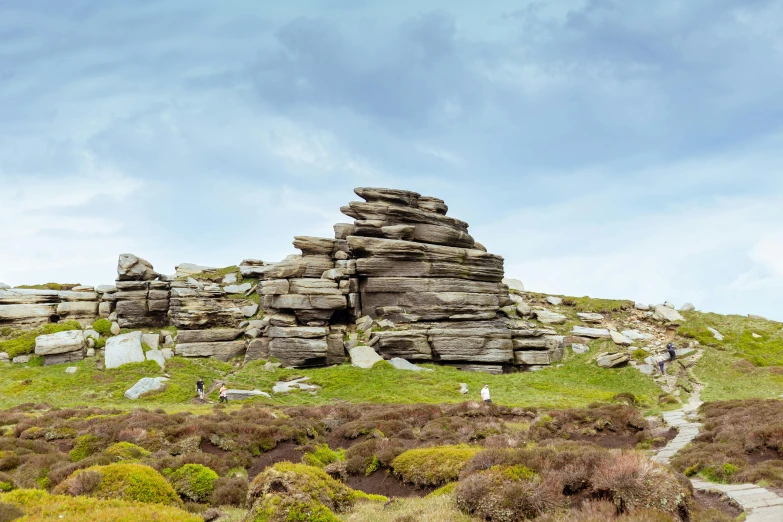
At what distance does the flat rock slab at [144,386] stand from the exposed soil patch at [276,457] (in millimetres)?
22096

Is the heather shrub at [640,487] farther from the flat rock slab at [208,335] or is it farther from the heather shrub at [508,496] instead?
the flat rock slab at [208,335]

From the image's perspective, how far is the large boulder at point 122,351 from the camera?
158ft

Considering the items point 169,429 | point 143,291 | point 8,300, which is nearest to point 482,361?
point 169,429

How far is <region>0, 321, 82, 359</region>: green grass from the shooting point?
49.6 metres

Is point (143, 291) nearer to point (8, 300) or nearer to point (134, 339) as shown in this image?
point (134, 339)

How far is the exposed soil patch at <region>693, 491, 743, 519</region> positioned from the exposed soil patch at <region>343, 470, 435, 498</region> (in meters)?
8.65

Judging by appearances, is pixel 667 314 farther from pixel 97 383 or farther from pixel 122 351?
pixel 97 383

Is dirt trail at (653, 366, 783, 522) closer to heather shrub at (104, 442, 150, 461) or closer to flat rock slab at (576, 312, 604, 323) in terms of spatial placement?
heather shrub at (104, 442, 150, 461)

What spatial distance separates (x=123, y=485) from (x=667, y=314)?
70.2 meters

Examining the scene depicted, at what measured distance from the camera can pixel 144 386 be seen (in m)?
42.0

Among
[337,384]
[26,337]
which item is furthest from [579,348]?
[26,337]

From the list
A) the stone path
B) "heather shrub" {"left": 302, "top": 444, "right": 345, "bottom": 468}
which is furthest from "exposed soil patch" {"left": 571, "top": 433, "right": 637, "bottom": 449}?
"heather shrub" {"left": 302, "top": 444, "right": 345, "bottom": 468}

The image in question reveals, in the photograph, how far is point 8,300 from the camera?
56.8 metres

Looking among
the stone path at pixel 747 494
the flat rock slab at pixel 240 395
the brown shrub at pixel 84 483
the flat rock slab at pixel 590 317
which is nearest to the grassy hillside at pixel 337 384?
the flat rock slab at pixel 240 395
